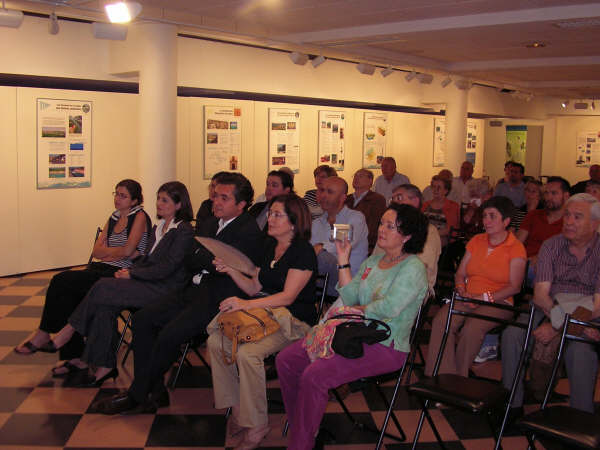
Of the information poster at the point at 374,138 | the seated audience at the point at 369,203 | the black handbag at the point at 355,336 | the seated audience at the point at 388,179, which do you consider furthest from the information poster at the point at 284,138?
the black handbag at the point at 355,336

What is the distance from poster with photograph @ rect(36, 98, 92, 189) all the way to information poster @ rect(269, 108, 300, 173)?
3018mm

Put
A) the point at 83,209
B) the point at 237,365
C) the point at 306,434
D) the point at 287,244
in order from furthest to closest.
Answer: the point at 83,209, the point at 287,244, the point at 237,365, the point at 306,434

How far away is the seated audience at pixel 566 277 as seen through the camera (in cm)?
400

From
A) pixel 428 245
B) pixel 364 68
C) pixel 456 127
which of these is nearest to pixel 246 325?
pixel 428 245

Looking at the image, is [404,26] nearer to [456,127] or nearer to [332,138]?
[332,138]

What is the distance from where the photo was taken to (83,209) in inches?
347

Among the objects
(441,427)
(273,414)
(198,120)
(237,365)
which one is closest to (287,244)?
(237,365)

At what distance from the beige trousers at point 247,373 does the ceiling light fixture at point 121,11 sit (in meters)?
3.43

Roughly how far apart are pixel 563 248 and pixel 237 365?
87.5 inches

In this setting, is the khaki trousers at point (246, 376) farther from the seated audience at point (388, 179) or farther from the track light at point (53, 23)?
the seated audience at point (388, 179)

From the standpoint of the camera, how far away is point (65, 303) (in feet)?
16.2

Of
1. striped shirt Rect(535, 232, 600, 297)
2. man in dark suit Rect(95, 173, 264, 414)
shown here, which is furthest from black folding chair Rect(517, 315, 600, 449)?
man in dark suit Rect(95, 173, 264, 414)

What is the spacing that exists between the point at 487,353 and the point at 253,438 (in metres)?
2.04

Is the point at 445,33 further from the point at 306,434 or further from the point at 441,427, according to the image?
the point at 306,434
